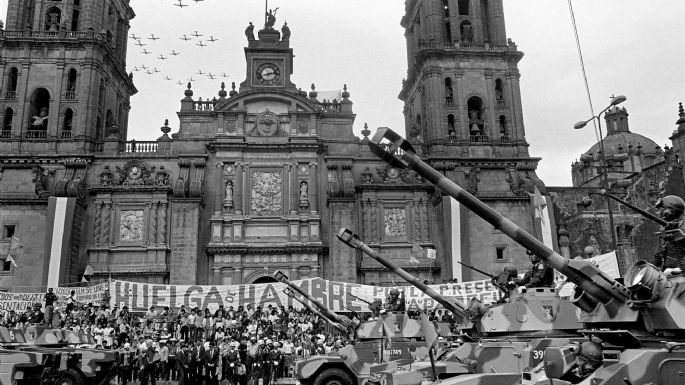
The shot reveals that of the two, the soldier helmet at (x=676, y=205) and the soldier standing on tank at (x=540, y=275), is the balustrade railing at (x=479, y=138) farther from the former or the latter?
the soldier helmet at (x=676, y=205)

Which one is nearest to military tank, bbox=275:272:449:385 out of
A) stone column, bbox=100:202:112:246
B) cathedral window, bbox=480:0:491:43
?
stone column, bbox=100:202:112:246

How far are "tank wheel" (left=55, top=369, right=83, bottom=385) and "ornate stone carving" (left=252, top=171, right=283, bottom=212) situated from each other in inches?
816

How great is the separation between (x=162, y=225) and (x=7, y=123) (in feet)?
40.7

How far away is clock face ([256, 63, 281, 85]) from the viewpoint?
38.3 m

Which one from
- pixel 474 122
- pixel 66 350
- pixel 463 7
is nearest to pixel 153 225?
pixel 66 350

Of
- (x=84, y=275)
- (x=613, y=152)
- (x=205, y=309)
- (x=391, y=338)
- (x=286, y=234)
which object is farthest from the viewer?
(x=613, y=152)

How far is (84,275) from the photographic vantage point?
3253 centimetres

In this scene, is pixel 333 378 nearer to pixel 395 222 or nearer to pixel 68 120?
pixel 395 222

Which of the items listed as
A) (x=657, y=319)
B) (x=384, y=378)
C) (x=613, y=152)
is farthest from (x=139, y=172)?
(x=613, y=152)

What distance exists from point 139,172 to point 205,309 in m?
12.3

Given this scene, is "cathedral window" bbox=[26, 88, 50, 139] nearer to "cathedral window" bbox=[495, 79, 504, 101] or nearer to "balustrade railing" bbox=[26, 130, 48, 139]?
"balustrade railing" bbox=[26, 130, 48, 139]

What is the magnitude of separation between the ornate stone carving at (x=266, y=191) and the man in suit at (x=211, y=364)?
Answer: 16354 mm

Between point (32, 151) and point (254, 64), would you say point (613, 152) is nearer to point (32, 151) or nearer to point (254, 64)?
point (254, 64)

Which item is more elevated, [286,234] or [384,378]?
[286,234]
